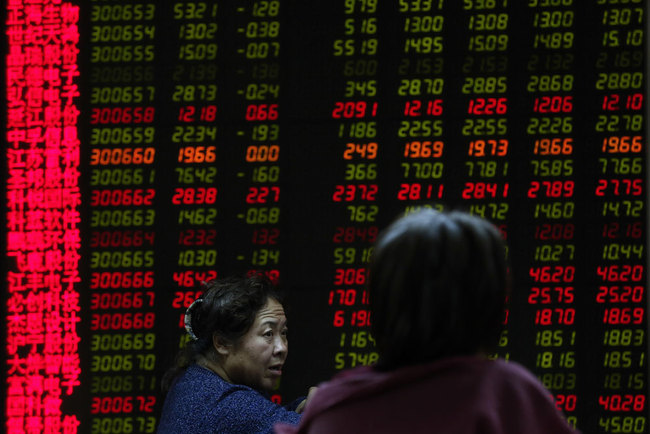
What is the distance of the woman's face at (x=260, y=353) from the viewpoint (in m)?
2.74

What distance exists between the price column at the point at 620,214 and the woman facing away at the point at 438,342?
7.90 feet

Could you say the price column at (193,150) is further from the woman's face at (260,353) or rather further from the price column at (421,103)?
the woman's face at (260,353)

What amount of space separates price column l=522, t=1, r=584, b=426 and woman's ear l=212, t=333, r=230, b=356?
1.29 m

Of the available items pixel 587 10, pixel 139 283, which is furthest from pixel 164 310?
pixel 587 10

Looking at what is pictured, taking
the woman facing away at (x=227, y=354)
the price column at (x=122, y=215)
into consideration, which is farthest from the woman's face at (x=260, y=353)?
the price column at (x=122, y=215)

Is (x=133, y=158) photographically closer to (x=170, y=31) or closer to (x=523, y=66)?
(x=170, y=31)

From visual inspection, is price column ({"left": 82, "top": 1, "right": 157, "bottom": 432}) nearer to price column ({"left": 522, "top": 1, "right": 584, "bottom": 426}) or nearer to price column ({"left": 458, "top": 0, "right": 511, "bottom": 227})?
price column ({"left": 458, "top": 0, "right": 511, "bottom": 227})

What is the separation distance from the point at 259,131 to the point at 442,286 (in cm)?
258

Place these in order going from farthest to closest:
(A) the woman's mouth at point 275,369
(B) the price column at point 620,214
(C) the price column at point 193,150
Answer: (C) the price column at point 193,150 → (B) the price column at point 620,214 → (A) the woman's mouth at point 275,369

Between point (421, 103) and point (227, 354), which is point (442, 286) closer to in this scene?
point (227, 354)

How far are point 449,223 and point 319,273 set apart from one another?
95.0 inches

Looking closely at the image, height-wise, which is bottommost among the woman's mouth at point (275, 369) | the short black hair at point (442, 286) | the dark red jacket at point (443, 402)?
the woman's mouth at point (275, 369)

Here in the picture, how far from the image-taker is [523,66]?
3561 mm

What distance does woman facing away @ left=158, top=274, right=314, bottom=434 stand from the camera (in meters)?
2.48
